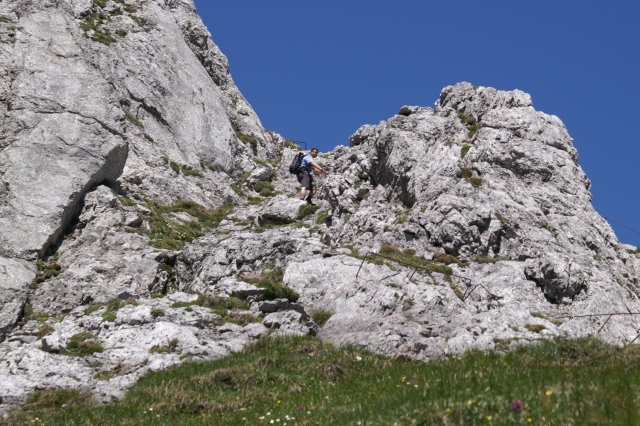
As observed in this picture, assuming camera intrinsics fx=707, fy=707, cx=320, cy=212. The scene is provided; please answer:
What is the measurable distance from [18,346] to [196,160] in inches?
804

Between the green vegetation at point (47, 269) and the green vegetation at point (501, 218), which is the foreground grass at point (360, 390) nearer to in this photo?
the green vegetation at point (47, 269)

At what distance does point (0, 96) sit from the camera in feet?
109

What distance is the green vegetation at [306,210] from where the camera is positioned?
32.3 metres

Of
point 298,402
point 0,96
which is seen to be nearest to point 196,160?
point 0,96

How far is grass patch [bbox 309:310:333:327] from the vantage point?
22062 millimetres

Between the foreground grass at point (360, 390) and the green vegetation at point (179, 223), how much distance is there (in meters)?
11.8

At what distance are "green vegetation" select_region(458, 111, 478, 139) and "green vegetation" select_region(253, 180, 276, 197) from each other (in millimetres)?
12285

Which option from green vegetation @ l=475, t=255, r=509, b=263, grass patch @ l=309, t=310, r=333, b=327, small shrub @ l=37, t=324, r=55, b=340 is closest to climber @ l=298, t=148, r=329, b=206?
green vegetation @ l=475, t=255, r=509, b=263

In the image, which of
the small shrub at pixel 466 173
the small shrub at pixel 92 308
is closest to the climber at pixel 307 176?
the small shrub at pixel 466 173

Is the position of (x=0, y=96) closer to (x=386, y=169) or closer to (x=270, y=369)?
(x=386, y=169)

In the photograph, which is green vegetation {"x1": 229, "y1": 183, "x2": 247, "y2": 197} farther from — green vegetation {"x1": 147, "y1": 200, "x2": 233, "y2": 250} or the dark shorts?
the dark shorts

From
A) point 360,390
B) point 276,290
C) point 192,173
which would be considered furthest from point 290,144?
point 360,390

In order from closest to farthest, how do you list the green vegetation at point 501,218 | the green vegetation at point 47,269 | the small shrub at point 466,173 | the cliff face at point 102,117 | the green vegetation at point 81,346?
the green vegetation at point 81,346
the green vegetation at point 47,269
the green vegetation at point 501,218
the cliff face at point 102,117
the small shrub at point 466,173

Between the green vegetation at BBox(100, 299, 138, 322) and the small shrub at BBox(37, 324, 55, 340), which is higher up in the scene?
the green vegetation at BBox(100, 299, 138, 322)
